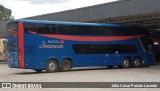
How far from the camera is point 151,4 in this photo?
29438 mm

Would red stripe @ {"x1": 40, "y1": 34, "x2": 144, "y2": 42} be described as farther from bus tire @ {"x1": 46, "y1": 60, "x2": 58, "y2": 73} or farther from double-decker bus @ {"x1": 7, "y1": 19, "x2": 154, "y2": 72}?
bus tire @ {"x1": 46, "y1": 60, "x2": 58, "y2": 73}

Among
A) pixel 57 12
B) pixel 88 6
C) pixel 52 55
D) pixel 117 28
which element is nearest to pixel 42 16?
pixel 57 12

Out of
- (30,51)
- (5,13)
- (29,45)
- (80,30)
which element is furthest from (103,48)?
(5,13)

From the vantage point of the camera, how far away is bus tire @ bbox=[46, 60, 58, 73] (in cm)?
2673

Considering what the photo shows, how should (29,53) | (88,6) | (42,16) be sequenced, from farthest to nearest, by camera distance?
(42,16), (88,6), (29,53)

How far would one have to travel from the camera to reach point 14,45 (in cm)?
2567

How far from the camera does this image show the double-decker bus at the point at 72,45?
2552cm

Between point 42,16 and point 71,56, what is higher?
point 42,16

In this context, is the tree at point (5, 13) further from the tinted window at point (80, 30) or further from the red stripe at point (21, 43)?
the red stripe at point (21, 43)

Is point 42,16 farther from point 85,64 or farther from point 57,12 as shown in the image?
point 85,64

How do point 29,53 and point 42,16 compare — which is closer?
point 29,53

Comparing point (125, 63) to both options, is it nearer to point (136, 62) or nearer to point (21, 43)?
point (136, 62)

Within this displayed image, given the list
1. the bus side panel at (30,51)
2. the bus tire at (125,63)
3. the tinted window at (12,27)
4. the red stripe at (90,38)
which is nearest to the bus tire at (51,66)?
the bus side panel at (30,51)

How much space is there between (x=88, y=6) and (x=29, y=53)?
11844 mm
